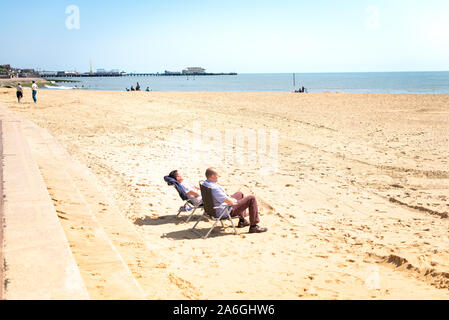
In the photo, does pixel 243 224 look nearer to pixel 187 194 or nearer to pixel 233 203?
pixel 233 203

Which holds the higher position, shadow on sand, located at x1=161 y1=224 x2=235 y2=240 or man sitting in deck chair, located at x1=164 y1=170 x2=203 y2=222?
man sitting in deck chair, located at x1=164 y1=170 x2=203 y2=222

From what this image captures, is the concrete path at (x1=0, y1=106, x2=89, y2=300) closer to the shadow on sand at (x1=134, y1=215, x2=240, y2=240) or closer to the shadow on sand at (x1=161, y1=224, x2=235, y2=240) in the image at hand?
the shadow on sand at (x1=134, y1=215, x2=240, y2=240)

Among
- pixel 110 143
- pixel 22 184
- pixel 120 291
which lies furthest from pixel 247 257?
pixel 110 143

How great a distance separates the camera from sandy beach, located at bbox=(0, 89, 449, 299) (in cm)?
438

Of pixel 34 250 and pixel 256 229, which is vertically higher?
pixel 34 250

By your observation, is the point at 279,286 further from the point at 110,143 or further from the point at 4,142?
the point at 110,143

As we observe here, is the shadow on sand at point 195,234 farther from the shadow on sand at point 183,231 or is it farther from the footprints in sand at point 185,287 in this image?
the footprints in sand at point 185,287

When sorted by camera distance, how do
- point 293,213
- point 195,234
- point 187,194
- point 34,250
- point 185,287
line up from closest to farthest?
point 34,250 < point 185,287 < point 195,234 < point 187,194 < point 293,213

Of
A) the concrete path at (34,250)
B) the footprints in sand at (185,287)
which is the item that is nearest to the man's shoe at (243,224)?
the footprints in sand at (185,287)

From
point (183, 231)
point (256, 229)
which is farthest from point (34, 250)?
point (256, 229)

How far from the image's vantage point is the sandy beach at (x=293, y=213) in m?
4.38

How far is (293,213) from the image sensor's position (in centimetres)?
703

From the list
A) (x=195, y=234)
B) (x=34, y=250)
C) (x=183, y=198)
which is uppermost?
(x=34, y=250)

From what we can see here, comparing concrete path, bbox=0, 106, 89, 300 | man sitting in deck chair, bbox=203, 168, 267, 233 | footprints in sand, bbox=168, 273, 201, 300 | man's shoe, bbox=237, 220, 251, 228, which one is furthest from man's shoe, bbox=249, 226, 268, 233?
concrete path, bbox=0, 106, 89, 300
